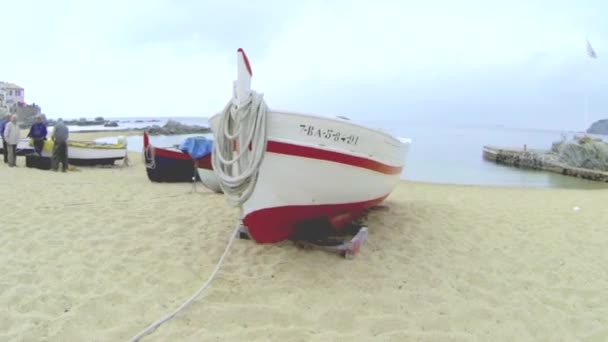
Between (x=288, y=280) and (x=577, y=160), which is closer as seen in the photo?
(x=288, y=280)

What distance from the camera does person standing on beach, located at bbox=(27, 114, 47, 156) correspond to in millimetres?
11922

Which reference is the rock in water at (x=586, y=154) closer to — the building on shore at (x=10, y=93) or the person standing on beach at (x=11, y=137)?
the person standing on beach at (x=11, y=137)

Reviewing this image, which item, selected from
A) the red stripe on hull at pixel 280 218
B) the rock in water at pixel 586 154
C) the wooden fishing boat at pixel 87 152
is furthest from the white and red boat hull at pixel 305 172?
the rock in water at pixel 586 154

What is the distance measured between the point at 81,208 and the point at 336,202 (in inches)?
167

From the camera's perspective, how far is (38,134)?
12000 millimetres

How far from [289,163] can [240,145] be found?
0.52 meters

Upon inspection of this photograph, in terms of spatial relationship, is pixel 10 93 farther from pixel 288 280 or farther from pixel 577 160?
pixel 288 280

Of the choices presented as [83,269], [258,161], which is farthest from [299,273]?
[83,269]

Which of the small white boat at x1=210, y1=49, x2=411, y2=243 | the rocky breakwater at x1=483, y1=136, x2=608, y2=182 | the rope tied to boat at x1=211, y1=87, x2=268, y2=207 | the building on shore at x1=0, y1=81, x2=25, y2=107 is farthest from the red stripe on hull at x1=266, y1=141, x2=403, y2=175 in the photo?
the building on shore at x1=0, y1=81, x2=25, y2=107

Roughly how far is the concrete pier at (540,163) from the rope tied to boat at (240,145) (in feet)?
68.5

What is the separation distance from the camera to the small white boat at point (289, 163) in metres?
3.88

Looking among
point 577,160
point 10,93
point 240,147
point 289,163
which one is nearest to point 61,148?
point 240,147

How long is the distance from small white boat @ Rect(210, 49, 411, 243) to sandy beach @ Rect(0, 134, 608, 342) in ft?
1.87

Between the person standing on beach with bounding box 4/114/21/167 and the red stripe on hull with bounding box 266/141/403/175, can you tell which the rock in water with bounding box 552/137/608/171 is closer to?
the red stripe on hull with bounding box 266/141/403/175
